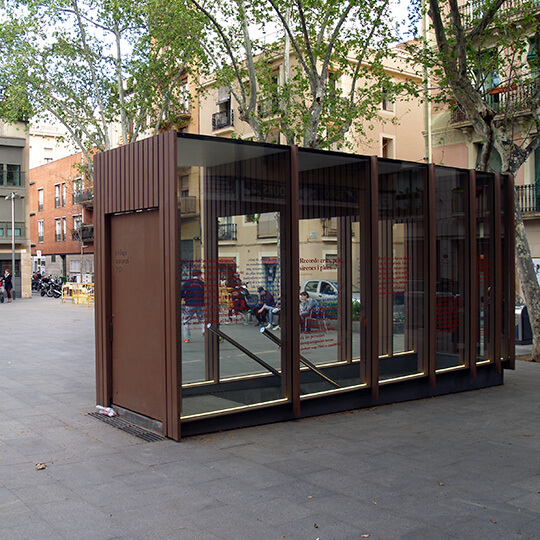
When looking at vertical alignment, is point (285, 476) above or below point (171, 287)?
below

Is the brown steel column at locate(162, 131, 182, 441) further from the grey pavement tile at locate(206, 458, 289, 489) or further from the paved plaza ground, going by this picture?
the grey pavement tile at locate(206, 458, 289, 489)

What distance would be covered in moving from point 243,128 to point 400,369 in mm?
25549

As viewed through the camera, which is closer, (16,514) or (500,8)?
(16,514)

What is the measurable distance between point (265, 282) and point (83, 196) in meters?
48.8

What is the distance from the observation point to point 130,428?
7133mm

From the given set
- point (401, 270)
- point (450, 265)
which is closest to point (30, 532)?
point (401, 270)

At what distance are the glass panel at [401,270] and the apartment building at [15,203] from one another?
35.1 m

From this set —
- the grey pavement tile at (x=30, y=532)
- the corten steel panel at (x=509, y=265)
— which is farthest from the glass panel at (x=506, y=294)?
the grey pavement tile at (x=30, y=532)

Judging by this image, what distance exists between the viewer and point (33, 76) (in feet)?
78.7

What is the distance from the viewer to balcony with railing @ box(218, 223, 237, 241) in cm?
745

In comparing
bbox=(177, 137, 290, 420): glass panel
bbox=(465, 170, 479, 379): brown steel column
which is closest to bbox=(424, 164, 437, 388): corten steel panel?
bbox=(465, 170, 479, 379): brown steel column

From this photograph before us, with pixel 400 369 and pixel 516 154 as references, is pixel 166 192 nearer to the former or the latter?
pixel 400 369

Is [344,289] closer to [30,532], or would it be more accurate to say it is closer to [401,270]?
[401,270]

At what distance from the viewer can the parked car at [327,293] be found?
26.9ft
